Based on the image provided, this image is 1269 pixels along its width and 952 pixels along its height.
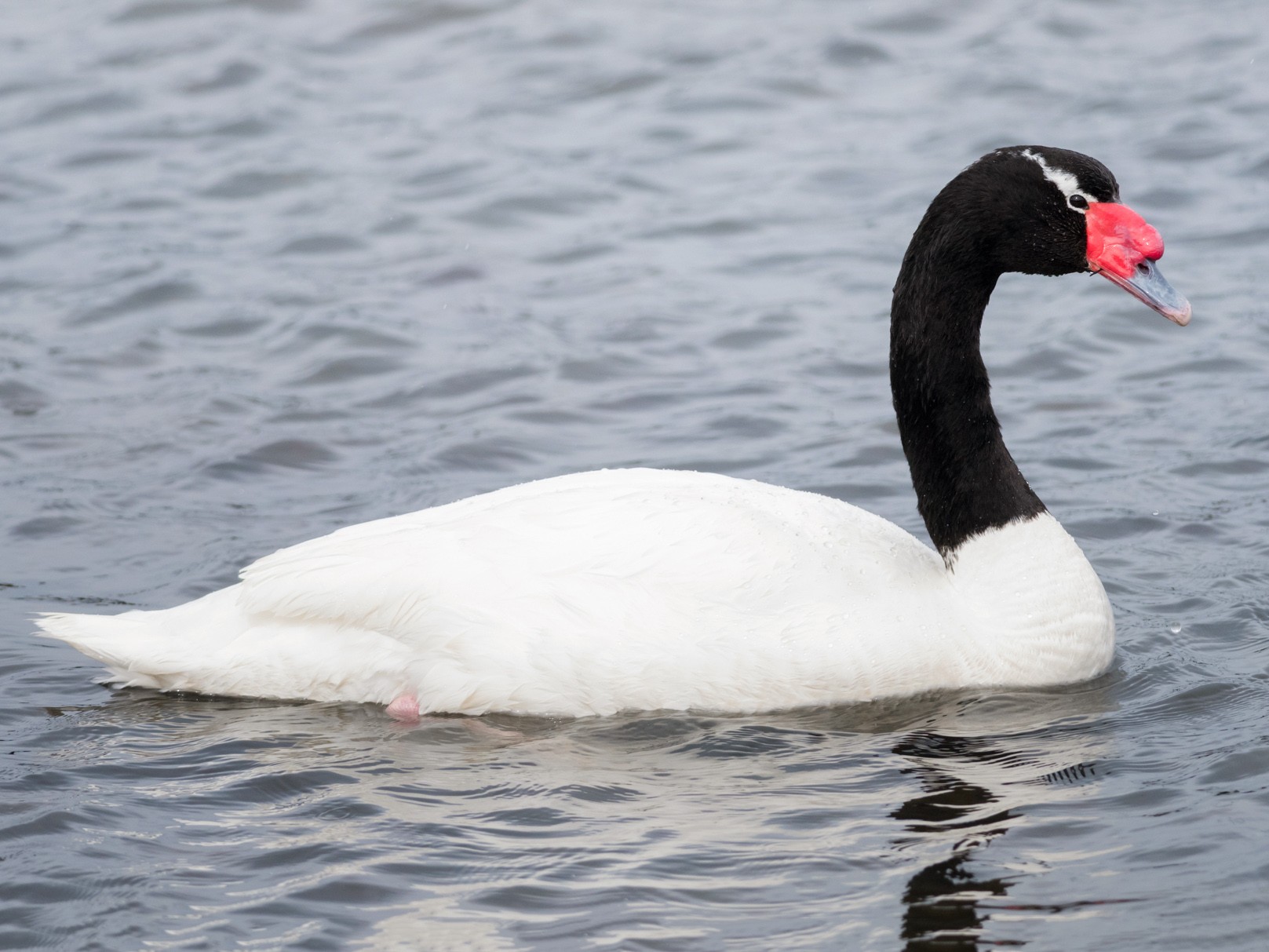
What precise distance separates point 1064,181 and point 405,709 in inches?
130

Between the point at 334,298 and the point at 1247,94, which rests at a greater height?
the point at 1247,94

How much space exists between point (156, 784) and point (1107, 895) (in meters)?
3.27

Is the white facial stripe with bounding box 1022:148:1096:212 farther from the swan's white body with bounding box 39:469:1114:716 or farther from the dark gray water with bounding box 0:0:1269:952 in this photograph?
the dark gray water with bounding box 0:0:1269:952

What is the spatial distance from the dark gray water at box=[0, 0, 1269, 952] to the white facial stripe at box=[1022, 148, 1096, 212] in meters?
1.88

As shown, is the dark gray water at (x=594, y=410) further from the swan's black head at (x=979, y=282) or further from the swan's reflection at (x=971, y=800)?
the swan's black head at (x=979, y=282)

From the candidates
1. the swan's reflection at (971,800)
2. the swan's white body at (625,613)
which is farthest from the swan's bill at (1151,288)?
the swan's reflection at (971,800)

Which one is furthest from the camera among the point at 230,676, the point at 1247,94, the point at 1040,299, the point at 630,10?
the point at 630,10

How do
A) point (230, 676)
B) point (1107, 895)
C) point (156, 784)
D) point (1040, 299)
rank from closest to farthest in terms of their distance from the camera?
point (1107, 895) < point (156, 784) < point (230, 676) < point (1040, 299)

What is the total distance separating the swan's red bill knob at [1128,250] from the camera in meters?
7.27

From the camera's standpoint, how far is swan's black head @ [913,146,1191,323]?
729 centimetres

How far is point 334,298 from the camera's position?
40.5 ft

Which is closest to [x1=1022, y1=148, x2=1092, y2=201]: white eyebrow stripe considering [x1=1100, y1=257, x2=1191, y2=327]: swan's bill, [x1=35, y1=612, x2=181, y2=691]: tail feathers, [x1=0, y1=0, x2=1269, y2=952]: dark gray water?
[x1=1100, y1=257, x2=1191, y2=327]: swan's bill

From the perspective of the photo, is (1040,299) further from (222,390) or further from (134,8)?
(134,8)

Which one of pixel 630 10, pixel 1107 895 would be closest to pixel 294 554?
pixel 1107 895
